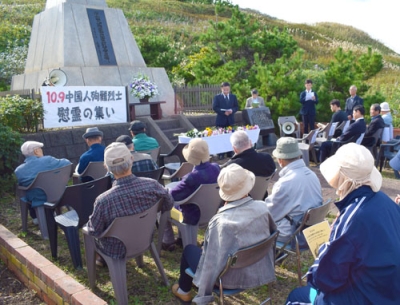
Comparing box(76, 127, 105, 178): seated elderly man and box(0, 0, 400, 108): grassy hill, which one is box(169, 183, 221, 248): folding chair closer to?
box(76, 127, 105, 178): seated elderly man

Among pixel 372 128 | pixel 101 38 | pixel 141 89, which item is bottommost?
pixel 372 128

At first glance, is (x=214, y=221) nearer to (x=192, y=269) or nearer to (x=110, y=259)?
(x=192, y=269)

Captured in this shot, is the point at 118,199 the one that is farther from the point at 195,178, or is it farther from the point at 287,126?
the point at 287,126

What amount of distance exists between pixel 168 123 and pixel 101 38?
3199mm

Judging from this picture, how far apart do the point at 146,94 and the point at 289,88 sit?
490 centimetres

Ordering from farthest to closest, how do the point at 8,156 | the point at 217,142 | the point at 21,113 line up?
the point at 217,142 < the point at 21,113 < the point at 8,156

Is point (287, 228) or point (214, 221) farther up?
point (214, 221)

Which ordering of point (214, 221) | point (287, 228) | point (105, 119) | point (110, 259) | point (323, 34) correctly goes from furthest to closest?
point (323, 34), point (105, 119), point (287, 228), point (110, 259), point (214, 221)

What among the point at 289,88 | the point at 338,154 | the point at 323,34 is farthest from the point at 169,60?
the point at 323,34

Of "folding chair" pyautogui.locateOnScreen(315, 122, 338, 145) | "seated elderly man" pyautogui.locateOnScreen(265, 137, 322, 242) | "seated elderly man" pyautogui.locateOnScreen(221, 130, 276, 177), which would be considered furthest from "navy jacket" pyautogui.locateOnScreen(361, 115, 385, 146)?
"seated elderly man" pyautogui.locateOnScreen(265, 137, 322, 242)

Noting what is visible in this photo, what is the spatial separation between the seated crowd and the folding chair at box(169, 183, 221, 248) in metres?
0.07

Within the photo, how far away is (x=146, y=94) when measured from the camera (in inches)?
392

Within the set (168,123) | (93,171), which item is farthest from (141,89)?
(93,171)

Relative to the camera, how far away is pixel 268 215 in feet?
9.27
